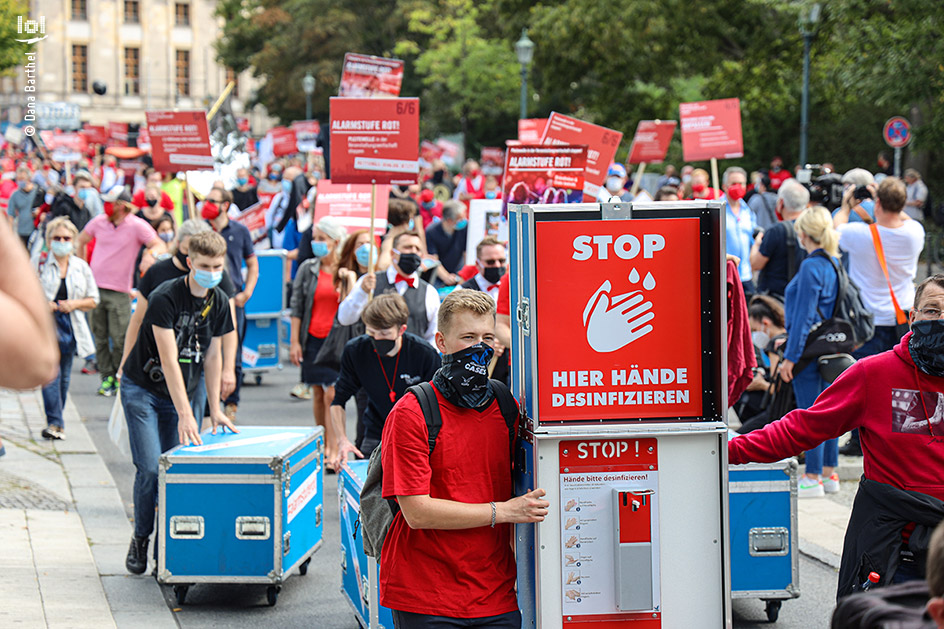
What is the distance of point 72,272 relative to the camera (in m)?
11.2

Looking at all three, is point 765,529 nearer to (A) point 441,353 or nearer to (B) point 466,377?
(A) point 441,353

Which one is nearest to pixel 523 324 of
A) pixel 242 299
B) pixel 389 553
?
pixel 389 553

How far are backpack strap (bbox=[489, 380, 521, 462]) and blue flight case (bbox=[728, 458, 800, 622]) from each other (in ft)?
7.71

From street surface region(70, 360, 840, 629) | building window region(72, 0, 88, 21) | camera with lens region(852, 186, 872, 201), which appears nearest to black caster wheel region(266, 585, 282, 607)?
street surface region(70, 360, 840, 629)

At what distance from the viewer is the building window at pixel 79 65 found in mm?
101938

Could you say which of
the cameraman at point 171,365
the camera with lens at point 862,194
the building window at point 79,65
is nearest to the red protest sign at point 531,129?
the camera with lens at point 862,194

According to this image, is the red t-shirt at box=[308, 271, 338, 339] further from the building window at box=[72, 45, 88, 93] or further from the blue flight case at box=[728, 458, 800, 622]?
the building window at box=[72, 45, 88, 93]

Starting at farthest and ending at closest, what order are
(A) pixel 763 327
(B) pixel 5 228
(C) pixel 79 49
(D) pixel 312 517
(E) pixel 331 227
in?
1. (C) pixel 79 49
2. (E) pixel 331 227
3. (A) pixel 763 327
4. (D) pixel 312 517
5. (B) pixel 5 228

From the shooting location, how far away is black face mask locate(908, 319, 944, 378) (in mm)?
3934

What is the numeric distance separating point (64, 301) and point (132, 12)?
100876 millimetres

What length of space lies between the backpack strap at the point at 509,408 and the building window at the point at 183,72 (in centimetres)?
10714

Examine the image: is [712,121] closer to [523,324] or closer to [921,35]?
[921,35]

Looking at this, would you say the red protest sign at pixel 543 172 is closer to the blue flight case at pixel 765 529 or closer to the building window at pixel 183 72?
the blue flight case at pixel 765 529

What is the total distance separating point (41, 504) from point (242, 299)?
3.63 meters
